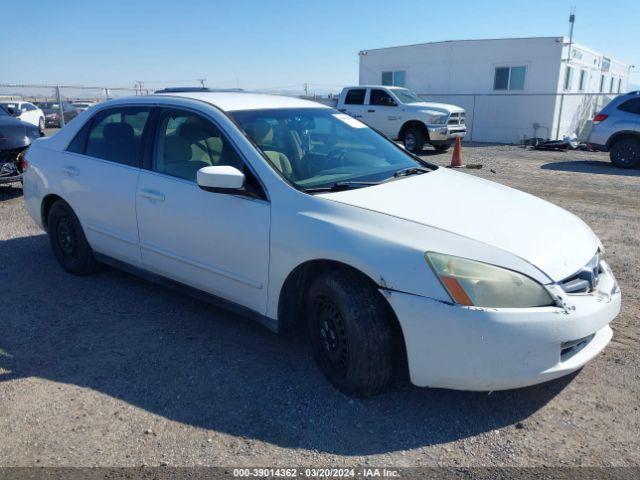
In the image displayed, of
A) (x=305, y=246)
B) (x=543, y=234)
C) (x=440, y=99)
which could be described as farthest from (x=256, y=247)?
(x=440, y=99)

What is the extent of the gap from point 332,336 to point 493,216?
1182 millimetres

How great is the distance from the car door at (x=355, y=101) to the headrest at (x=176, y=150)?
13031 mm

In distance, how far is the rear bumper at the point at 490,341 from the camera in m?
2.65

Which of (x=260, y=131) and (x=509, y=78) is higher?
(x=509, y=78)

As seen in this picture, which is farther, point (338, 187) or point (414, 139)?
point (414, 139)

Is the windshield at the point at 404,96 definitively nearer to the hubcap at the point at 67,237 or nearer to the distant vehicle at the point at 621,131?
the distant vehicle at the point at 621,131

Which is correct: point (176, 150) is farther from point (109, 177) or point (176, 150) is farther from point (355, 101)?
point (355, 101)

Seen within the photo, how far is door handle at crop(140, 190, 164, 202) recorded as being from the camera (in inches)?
157

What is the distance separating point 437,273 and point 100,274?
12.1 ft

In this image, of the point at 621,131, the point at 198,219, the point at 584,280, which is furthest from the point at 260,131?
the point at 621,131

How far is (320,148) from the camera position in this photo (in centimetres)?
395

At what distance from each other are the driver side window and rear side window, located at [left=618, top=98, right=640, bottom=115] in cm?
1180

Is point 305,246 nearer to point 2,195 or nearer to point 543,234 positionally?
point 543,234

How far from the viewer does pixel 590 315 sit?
2.85 metres
